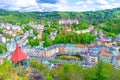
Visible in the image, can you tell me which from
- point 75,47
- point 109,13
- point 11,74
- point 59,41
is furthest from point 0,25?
point 11,74

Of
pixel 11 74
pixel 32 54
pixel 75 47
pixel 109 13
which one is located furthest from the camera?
pixel 109 13

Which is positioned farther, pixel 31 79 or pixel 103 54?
pixel 103 54

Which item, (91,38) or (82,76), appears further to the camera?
(91,38)

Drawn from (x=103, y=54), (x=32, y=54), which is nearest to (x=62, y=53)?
(x=32, y=54)

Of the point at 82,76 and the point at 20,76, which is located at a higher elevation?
the point at 20,76

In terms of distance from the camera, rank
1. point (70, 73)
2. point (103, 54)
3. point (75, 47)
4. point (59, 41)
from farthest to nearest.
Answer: point (59, 41) < point (75, 47) < point (103, 54) < point (70, 73)

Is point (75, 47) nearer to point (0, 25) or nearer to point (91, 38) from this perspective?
point (91, 38)

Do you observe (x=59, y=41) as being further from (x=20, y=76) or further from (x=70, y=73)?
(x=20, y=76)

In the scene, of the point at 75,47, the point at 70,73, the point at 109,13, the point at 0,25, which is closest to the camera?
the point at 70,73

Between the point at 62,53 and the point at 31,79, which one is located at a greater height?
the point at 31,79
